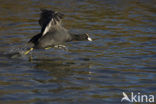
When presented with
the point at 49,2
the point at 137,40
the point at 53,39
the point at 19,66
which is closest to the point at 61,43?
the point at 53,39

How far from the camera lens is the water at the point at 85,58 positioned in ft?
19.4

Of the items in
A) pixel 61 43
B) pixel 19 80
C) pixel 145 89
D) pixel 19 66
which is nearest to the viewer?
pixel 145 89

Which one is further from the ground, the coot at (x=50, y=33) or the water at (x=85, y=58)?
the coot at (x=50, y=33)

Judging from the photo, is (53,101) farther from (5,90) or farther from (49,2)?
(49,2)

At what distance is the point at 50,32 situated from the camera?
8.41m

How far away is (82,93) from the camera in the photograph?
5.85 metres

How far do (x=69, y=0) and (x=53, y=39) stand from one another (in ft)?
18.4

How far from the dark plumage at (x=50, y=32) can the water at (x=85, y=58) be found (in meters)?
0.32

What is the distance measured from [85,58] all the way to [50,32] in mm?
1114

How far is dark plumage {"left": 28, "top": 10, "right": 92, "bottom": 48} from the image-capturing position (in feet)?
26.2

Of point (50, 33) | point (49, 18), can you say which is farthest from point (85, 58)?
point (49, 18)

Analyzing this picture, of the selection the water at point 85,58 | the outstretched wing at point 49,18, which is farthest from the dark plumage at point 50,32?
the water at point 85,58

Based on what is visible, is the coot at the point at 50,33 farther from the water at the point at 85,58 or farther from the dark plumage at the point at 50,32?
the water at the point at 85,58

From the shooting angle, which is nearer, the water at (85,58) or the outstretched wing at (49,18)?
the water at (85,58)
